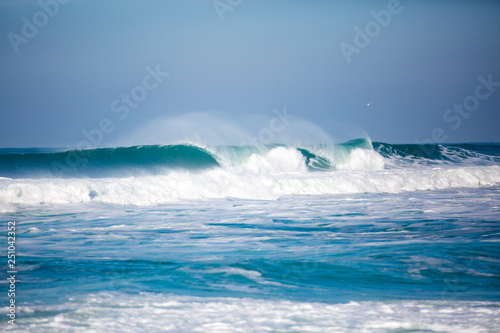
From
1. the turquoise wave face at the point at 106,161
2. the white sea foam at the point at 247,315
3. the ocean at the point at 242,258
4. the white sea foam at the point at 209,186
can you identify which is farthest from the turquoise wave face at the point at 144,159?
the white sea foam at the point at 247,315

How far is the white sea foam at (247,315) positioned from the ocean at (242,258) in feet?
0.05

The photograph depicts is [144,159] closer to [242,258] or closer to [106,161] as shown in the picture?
[106,161]

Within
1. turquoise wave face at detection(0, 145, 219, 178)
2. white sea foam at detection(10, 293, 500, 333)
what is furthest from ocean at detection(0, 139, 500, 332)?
turquoise wave face at detection(0, 145, 219, 178)

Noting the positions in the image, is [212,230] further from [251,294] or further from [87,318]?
[87,318]

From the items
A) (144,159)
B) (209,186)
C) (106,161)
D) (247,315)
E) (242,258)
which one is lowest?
(247,315)

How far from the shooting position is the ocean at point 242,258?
3.77 m

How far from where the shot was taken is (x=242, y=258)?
19.4ft

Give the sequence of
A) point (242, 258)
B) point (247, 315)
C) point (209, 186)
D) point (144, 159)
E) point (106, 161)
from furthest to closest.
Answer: point (144, 159), point (106, 161), point (209, 186), point (242, 258), point (247, 315)

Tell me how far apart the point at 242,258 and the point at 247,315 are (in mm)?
2109

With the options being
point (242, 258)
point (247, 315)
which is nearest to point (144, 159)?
point (242, 258)

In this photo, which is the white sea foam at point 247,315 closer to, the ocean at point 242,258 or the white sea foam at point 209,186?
the ocean at point 242,258

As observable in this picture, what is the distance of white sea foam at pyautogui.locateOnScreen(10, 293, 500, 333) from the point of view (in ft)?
11.5

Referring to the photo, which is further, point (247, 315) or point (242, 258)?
point (242, 258)

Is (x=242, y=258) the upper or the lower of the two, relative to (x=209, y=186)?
lower
